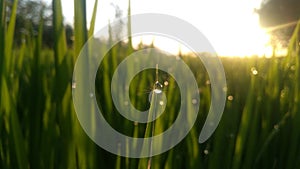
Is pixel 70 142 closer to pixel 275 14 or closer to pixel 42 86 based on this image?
pixel 42 86

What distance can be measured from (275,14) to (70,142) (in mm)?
18656

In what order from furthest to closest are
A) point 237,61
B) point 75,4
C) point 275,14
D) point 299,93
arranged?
point 275,14 < point 237,61 < point 299,93 < point 75,4

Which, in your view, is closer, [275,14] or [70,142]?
[70,142]

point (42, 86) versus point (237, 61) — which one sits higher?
point (237, 61)

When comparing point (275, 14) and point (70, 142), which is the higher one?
point (275, 14)

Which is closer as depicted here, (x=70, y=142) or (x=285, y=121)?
(x=70, y=142)

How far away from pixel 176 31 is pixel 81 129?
189 mm

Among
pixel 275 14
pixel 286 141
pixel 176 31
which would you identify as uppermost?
pixel 275 14

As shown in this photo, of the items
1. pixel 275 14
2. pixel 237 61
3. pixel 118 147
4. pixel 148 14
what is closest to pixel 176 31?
pixel 148 14

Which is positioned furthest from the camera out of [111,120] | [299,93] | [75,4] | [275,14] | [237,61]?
[275,14]

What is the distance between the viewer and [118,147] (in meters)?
0.40

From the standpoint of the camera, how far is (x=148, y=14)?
48 centimetres

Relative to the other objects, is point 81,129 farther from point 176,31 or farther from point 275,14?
point 275,14

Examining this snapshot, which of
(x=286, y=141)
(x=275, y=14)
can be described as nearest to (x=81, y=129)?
(x=286, y=141)
